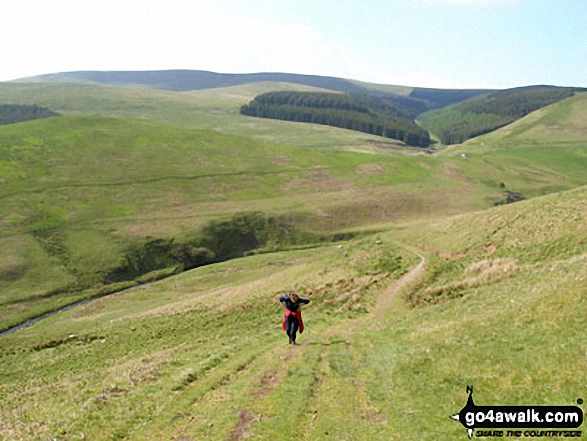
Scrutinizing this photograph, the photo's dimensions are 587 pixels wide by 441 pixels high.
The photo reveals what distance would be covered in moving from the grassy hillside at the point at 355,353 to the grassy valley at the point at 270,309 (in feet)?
0.41

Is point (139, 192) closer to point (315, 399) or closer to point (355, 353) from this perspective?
point (355, 353)

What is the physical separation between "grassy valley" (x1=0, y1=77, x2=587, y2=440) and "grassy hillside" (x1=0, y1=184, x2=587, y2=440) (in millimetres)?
125

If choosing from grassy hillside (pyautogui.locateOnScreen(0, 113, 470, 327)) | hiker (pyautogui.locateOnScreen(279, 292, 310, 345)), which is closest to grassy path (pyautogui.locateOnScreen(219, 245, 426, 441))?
hiker (pyautogui.locateOnScreen(279, 292, 310, 345))

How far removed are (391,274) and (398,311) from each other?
397 inches

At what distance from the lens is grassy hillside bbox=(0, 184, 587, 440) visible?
16016mm

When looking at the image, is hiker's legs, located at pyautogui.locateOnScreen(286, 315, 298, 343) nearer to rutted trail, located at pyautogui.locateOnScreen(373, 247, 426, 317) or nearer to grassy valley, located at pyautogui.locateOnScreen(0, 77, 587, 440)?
grassy valley, located at pyautogui.locateOnScreen(0, 77, 587, 440)

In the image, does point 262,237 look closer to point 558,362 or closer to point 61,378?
point 61,378

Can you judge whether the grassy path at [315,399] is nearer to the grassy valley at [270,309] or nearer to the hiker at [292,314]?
the grassy valley at [270,309]

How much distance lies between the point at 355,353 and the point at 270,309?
19.9 metres

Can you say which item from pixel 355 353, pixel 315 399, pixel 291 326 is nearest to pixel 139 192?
pixel 291 326

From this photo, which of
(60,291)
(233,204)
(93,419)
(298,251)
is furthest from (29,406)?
(233,204)

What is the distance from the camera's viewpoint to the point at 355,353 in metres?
24.2

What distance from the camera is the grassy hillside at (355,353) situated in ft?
52.5

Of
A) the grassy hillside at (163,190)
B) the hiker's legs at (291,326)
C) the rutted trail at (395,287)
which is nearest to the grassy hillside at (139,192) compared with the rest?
the grassy hillside at (163,190)
